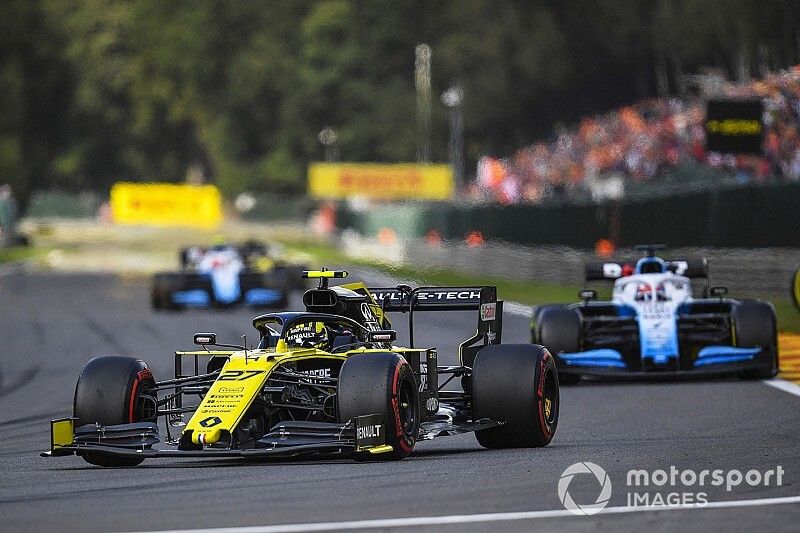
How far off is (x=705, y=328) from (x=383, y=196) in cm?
8942

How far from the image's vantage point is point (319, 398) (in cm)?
1212

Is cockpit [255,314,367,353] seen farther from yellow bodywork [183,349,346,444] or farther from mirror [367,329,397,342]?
yellow bodywork [183,349,346,444]

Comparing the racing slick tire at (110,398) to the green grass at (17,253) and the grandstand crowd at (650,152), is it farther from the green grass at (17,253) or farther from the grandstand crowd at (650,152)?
the green grass at (17,253)

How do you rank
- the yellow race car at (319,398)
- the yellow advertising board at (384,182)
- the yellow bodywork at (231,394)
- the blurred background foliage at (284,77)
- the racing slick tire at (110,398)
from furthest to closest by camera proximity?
the yellow advertising board at (384,182) < the blurred background foliage at (284,77) < the racing slick tire at (110,398) < the yellow race car at (319,398) < the yellow bodywork at (231,394)

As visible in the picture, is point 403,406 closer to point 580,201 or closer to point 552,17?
point 580,201

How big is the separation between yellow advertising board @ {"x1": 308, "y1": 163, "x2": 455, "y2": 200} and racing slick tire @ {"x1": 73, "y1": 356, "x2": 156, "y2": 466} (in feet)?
299

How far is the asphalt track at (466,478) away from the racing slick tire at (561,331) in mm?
416

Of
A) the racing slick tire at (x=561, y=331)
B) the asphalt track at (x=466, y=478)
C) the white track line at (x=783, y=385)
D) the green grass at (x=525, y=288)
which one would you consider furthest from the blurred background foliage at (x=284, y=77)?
the asphalt track at (x=466, y=478)


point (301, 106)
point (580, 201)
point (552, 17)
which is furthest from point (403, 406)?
point (301, 106)

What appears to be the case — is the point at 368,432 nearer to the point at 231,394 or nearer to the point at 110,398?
the point at 231,394

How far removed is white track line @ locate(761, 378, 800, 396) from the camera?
17.5 m

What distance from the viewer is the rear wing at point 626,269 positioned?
64.1 ft

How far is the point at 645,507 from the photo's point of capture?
9.48 meters

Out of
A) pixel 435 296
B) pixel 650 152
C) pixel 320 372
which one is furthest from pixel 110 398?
pixel 650 152
